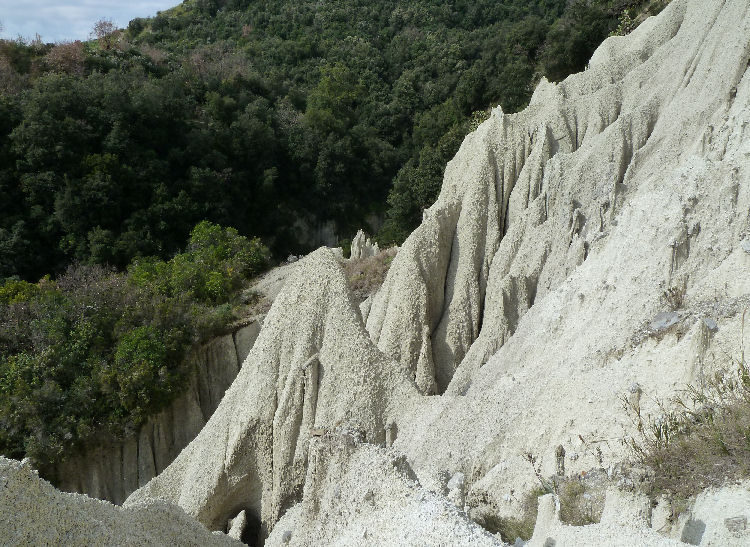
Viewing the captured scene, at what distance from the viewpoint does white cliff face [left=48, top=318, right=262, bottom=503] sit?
1645 cm

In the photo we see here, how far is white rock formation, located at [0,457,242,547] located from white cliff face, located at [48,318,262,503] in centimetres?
998

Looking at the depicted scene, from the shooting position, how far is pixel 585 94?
17.0m

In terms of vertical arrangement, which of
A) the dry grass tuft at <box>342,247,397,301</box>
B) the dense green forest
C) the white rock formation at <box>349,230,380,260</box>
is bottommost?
the dry grass tuft at <box>342,247,397,301</box>

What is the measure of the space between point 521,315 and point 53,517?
930 cm

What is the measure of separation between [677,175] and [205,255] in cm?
1611

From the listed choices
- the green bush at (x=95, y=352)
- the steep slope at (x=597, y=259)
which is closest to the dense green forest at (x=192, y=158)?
the green bush at (x=95, y=352)

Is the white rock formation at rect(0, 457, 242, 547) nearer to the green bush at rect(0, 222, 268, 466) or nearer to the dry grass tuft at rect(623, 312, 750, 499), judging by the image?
the dry grass tuft at rect(623, 312, 750, 499)

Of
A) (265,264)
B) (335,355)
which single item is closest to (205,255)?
(265,264)

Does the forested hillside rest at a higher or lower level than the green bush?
higher

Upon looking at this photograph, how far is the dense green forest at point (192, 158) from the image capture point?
1708cm

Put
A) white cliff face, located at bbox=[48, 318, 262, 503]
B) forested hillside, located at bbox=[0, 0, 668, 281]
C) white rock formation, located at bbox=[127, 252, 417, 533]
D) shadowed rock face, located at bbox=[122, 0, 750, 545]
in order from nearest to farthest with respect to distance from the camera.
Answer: shadowed rock face, located at bbox=[122, 0, 750, 545], white rock formation, located at bbox=[127, 252, 417, 533], white cliff face, located at bbox=[48, 318, 262, 503], forested hillside, located at bbox=[0, 0, 668, 281]

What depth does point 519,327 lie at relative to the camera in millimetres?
11734

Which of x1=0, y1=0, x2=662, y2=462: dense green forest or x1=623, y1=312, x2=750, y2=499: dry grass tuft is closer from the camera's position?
x1=623, y1=312, x2=750, y2=499: dry grass tuft

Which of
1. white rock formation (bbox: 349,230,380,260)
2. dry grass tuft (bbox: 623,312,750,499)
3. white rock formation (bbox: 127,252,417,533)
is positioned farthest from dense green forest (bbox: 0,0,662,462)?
dry grass tuft (bbox: 623,312,750,499)
